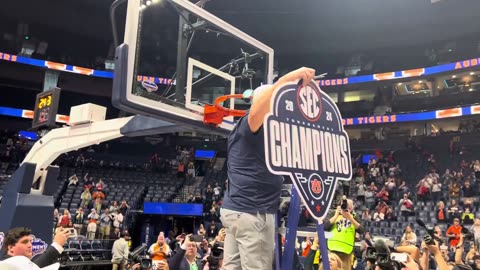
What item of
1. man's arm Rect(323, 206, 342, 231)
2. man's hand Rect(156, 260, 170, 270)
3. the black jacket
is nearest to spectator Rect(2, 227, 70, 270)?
the black jacket

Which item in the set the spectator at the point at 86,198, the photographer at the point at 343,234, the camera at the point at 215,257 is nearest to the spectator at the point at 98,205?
the spectator at the point at 86,198

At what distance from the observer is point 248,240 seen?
7.12ft

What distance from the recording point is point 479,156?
64.6ft

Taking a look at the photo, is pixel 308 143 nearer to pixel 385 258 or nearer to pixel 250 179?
pixel 250 179

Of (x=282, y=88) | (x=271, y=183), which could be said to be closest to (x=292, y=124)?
(x=282, y=88)

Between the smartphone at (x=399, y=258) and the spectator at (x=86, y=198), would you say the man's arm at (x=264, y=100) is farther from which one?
the spectator at (x=86, y=198)

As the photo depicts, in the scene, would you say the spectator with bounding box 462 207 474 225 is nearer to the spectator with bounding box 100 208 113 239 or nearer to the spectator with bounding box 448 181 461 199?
the spectator with bounding box 448 181 461 199

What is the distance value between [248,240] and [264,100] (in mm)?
670

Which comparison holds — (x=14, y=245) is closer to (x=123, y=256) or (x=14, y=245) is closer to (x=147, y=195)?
(x=123, y=256)

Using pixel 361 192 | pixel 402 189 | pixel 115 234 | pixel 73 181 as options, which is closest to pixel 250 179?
pixel 115 234

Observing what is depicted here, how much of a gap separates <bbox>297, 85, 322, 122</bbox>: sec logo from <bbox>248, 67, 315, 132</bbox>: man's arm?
58 millimetres

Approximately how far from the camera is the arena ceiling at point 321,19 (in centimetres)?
2288

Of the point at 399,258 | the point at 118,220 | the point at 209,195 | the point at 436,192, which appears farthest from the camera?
the point at 209,195

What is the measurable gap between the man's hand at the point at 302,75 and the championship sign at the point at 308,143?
0.10ft
